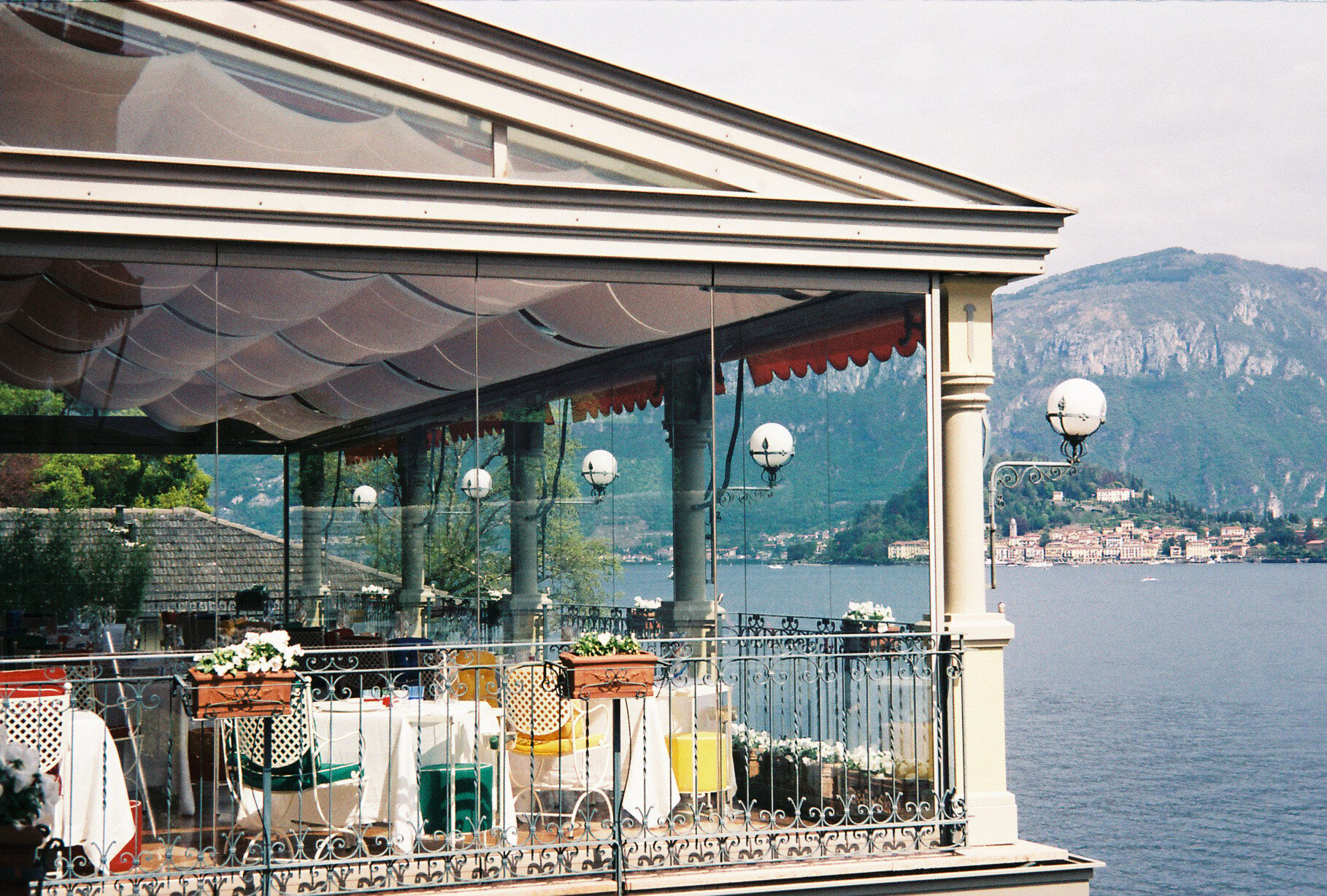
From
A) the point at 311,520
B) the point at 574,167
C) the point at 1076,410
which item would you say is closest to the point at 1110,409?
the point at 1076,410

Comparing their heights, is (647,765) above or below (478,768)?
below

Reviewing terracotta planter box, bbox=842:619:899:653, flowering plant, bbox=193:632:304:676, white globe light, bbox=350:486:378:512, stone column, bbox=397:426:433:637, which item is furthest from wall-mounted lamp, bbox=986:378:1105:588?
flowering plant, bbox=193:632:304:676

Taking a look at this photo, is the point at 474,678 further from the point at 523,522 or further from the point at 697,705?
the point at 697,705

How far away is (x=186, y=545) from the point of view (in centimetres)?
634

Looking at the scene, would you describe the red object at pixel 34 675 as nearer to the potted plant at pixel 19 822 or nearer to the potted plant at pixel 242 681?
the potted plant at pixel 242 681

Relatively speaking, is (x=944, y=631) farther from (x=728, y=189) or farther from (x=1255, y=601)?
(x=1255, y=601)

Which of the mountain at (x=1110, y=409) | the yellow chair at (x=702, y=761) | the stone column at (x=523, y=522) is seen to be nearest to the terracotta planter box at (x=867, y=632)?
the mountain at (x=1110, y=409)

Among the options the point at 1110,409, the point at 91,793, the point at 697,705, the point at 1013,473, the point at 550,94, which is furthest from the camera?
the point at 1110,409

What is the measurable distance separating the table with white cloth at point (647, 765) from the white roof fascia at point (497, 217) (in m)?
2.40

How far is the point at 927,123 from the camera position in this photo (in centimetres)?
11350

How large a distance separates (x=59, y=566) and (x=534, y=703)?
2.35 m

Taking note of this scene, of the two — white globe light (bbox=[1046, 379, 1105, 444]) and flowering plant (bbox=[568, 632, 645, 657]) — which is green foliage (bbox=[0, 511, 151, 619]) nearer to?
flowering plant (bbox=[568, 632, 645, 657])

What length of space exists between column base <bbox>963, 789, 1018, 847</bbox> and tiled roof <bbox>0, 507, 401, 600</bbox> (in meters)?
3.92

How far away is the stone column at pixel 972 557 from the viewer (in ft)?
22.9
